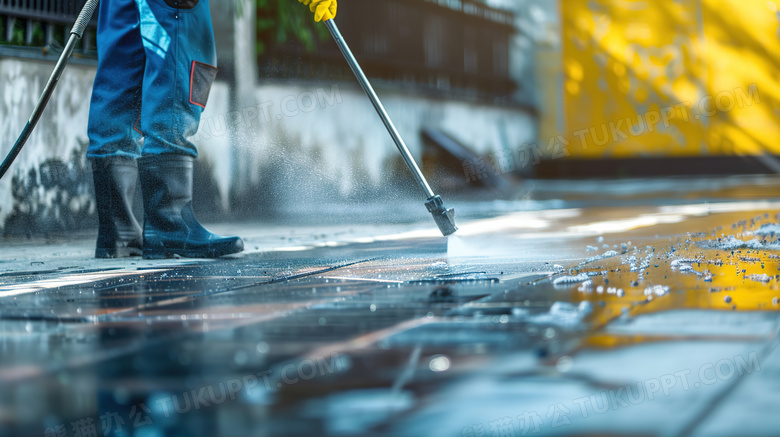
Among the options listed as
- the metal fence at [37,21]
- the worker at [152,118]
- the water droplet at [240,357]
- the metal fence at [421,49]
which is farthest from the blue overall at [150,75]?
the metal fence at [421,49]

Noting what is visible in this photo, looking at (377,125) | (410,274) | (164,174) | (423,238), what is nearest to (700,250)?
(410,274)

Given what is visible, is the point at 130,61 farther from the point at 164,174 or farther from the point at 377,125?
the point at 377,125

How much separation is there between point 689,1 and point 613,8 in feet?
2.57

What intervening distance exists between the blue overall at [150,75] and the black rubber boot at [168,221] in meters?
0.05

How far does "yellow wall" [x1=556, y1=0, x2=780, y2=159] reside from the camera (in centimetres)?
995

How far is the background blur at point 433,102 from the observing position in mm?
4484

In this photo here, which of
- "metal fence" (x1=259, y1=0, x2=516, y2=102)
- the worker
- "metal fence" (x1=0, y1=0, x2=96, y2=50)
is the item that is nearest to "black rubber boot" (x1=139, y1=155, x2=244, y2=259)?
the worker

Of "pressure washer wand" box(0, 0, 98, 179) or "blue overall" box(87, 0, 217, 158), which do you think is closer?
"pressure washer wand" box(0, 0, 98, 179)

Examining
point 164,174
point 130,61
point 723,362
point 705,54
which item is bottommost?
point 723,362

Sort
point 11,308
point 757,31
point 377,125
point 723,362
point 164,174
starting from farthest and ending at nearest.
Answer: point 757,31, point 377,125, point 164,174, point 11,308, point 723,362

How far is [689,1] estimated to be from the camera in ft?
33.2

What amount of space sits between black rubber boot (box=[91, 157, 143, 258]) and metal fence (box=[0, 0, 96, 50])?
1.40m

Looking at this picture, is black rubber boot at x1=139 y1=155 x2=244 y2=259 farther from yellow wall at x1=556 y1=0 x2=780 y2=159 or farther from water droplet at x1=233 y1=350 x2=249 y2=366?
yellow wall at x1=556 y1=0 x2=780 y2=159

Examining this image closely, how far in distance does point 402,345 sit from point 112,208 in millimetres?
2143
